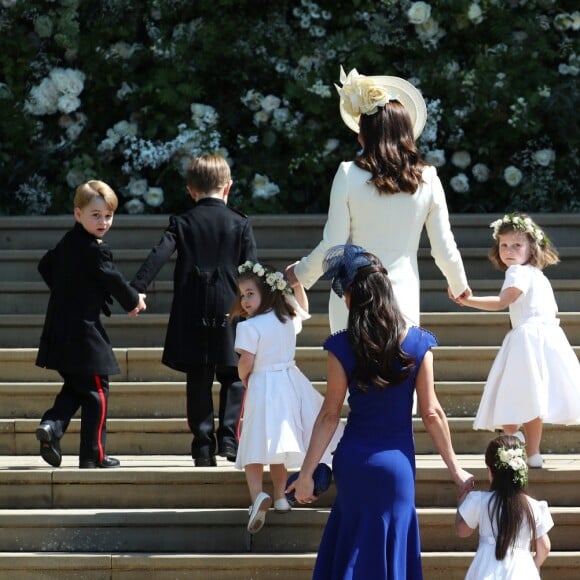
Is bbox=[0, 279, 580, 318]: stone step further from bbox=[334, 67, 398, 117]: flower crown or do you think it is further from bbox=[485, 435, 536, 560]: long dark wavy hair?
bbox=[485, 435, 536, 560]: long dark wavy hair

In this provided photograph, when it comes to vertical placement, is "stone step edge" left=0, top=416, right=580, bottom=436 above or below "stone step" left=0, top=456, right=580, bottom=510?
above

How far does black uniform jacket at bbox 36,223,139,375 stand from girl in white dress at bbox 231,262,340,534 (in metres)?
0.73

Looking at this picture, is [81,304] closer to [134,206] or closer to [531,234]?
[531,234]

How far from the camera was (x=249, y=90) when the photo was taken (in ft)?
36.5

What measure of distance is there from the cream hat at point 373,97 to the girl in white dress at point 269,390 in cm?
82

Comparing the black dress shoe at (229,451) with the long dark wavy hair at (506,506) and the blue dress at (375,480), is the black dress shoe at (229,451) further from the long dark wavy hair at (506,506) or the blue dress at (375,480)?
the blue dress at (375,480)

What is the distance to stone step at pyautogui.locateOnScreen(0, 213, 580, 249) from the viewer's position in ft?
31.5

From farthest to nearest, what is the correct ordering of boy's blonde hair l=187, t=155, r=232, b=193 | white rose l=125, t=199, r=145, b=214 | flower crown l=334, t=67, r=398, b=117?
white rose l=125, t=199, r=145, b=214
boy's blonde hair l=187, t=155, r=232, b=193
flower crown l=334, t=67, r=398, b=117

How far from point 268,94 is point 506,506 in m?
5.94

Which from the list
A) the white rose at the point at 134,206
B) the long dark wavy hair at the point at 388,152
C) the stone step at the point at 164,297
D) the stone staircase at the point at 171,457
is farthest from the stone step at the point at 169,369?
the white rose at the point at 134,206

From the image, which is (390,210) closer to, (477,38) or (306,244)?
(306,244)

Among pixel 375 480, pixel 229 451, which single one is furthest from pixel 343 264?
pixel 229 451

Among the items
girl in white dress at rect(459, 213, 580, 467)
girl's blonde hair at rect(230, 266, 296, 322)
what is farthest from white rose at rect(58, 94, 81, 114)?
girl in white dress at rect(459, 213, 580, 467)

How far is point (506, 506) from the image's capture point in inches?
233
